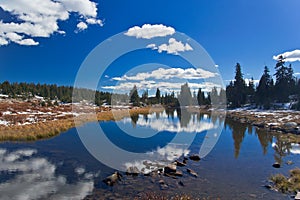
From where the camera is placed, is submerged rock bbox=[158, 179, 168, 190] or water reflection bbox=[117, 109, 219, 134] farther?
water reflection bbox=[117, 109, 219, 134]

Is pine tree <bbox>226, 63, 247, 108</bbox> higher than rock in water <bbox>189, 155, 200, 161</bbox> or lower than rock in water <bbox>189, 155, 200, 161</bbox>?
higher

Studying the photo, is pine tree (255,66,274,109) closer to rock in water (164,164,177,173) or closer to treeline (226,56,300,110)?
treeline (226,56,300,110)

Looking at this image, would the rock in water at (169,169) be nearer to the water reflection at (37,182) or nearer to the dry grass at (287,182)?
the water reflection at (37,182)

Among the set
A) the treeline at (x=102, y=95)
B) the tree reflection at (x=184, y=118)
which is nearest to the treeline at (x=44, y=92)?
the treeline at (x=102, y=95)

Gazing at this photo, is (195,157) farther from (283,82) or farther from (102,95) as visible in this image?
(102,95)

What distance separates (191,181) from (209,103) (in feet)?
378

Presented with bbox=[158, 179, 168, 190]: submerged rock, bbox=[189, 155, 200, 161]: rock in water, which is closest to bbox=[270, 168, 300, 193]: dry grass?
bbox=[189, 155, 200, 161]: rock in water

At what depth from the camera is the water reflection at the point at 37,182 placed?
12.0 meters

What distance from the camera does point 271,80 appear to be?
75500 mm

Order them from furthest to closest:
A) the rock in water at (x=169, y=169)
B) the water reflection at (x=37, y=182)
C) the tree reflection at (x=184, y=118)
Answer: the tree reflection at (x=184, y=118) → the rock in water at (x=169, y=169) → the water reflection at (x=37, y=182)

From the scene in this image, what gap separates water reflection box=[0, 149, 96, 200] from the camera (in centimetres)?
1197

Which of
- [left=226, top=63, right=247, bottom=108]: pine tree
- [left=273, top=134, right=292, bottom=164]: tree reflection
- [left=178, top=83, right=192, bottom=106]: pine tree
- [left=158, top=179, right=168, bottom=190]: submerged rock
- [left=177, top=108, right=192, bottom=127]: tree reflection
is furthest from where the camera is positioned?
[left=178, top=83, right=192, bottom=106]: pine tree

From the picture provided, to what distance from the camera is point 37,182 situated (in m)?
13.5

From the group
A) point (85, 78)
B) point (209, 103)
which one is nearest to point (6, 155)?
point (85, 78)
